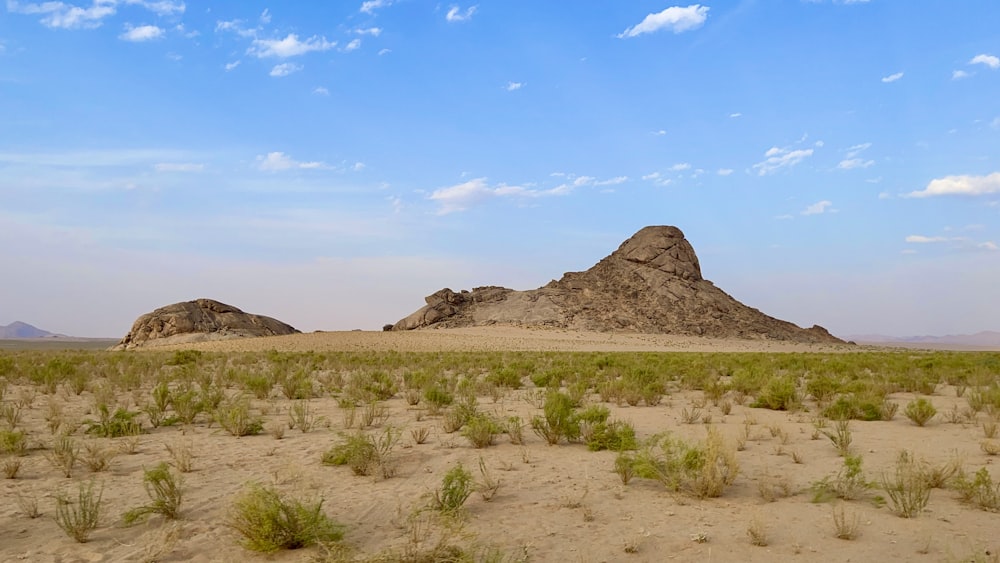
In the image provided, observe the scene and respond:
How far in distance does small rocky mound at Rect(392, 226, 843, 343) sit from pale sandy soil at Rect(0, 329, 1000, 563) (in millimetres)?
56288

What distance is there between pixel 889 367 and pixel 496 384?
14409 millimetres

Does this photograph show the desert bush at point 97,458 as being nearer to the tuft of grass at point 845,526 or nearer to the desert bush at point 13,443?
the desert bush at point 13,443

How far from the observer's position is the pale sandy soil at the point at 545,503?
5375 millimetres

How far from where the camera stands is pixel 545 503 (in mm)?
6691

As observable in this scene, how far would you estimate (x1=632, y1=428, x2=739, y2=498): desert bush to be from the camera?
22.6 ft

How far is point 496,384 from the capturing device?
17.5 metres

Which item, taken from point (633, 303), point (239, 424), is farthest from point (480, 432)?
point (633, 303)

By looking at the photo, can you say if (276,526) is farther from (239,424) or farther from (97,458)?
(239,424)

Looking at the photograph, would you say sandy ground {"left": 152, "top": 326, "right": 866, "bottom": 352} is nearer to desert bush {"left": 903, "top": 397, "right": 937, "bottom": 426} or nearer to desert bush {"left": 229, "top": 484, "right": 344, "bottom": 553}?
desert bush {"left": 903, "top": 397, "right": 937, "bottom": 426}

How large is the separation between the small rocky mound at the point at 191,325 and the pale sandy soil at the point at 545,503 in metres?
57.4

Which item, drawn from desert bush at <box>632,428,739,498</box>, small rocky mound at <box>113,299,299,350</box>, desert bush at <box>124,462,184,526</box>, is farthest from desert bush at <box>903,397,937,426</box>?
small rocky mound at <box>113,299,299,350</box>

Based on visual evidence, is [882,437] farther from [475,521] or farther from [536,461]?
[475,521]

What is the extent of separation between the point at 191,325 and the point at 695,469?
6770 centimetres

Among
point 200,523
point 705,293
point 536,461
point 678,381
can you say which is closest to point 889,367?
point 678,381
